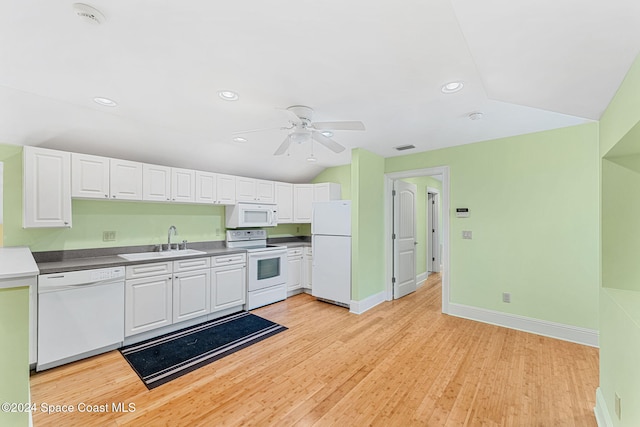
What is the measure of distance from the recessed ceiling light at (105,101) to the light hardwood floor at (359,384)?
2508 millimetres

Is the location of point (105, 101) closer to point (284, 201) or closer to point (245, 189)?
point (245, 189)

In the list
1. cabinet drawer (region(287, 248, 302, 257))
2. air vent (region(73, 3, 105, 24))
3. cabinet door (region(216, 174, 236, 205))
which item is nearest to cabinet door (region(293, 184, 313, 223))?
cabinet drawer (region(287, 248, 302, 257))

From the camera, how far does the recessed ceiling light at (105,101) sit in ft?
7.91

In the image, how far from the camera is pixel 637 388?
1284 millimetres

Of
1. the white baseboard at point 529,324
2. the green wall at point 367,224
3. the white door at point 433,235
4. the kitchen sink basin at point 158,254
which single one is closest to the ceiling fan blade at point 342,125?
the green wall at point 367,224

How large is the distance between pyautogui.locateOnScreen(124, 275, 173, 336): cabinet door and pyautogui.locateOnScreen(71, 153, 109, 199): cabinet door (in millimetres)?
1095

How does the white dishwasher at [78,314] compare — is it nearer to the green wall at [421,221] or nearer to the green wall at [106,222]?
the green wall at [106,222]

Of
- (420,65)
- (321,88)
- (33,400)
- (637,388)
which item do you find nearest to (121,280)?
(33,400)

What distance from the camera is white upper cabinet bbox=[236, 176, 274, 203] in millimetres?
4430

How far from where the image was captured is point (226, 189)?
4250mm

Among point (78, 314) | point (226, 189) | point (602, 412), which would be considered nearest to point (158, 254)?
point (78, 314)

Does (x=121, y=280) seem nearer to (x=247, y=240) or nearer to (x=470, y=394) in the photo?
(x=247, y=240)

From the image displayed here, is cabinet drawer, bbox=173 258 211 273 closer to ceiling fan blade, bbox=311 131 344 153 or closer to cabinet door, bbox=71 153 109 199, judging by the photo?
cabinet door, bbox=71 153 109 199

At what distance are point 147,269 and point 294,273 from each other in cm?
241
